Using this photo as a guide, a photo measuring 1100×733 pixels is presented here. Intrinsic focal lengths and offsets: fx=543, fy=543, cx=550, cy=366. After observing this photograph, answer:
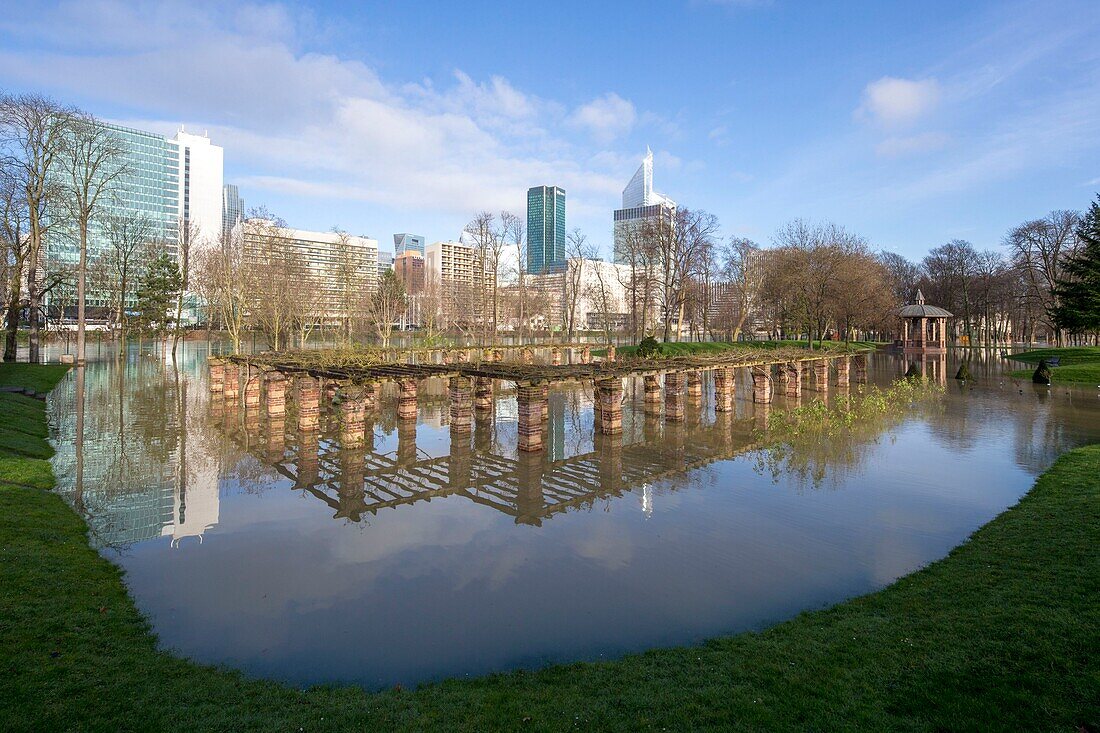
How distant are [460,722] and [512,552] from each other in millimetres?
4343

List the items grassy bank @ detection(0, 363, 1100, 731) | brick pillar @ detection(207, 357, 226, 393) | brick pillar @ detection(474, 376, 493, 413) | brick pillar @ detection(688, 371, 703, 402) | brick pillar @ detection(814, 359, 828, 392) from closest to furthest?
grassy bank @ detection(0, 363, 1100, 731) < brick pillar @ detection(474, 376, 493, 413) < brick pillar @ detection(207, 357, 226, 393) < brick pillar @ detection(688, 371, 703, 402) < brick pillar @ detection(814, 359, 828, 392)

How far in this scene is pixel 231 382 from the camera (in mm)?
23656

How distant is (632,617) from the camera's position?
6.74 meters

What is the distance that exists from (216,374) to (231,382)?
1938 mm

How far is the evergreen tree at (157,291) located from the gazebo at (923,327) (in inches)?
2827

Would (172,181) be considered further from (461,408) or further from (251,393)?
(461,408)

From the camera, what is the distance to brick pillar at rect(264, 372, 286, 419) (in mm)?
20055

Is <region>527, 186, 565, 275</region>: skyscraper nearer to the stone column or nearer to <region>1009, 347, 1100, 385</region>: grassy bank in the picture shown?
<region>1009, 347, 1100, 385</region>: grassy bank

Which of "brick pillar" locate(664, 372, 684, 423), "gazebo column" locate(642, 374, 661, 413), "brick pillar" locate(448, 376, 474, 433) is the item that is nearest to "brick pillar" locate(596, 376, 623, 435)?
"brick pillar" locate(664, 372, 684, 423)

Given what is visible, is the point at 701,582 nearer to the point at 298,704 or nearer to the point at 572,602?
the point at 572,602

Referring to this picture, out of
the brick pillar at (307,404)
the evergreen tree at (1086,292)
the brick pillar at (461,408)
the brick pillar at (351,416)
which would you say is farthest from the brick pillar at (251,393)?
the evergreen tree at (1086,292)

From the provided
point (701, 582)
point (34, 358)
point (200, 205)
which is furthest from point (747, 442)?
point (200, 205)

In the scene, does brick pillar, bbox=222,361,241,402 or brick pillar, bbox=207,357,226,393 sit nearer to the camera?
brick pillar, bbox=222,361,241,402

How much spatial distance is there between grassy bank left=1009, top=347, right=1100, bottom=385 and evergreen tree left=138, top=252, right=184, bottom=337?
217 feet
